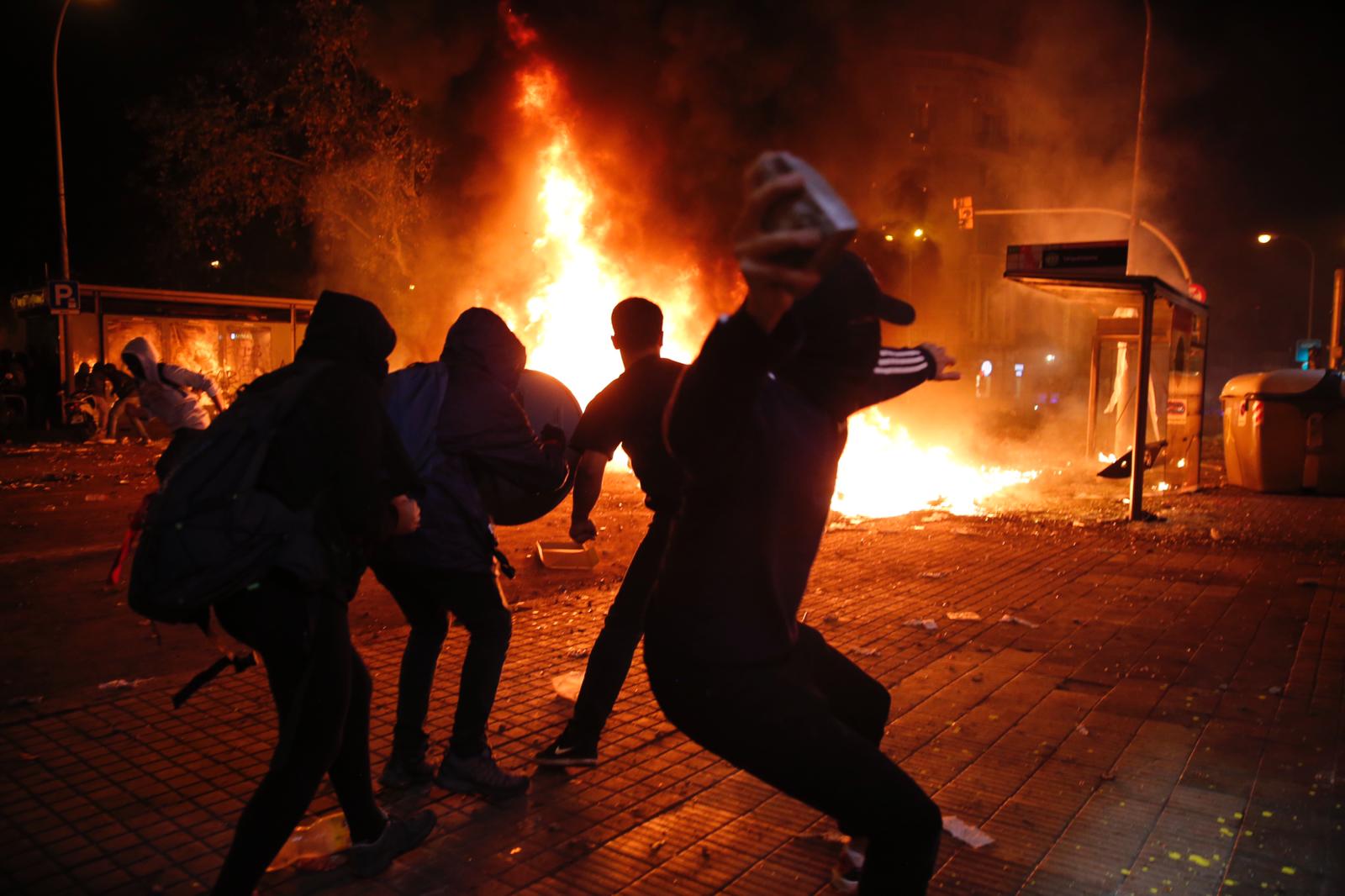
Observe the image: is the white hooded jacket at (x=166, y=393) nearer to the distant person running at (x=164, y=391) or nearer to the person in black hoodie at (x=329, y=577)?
the distant person running at (x=164, y=391)

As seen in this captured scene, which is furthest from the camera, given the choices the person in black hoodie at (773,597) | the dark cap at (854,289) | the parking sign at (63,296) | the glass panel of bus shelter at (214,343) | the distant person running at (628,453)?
the glass panel of bus shelter at (214,343)

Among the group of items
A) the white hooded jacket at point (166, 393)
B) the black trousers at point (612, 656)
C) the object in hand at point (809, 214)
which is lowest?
the black trousers at point (612, 656)

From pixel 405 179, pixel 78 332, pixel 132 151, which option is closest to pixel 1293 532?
pixel 405 179

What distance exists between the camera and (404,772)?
12.0 feet

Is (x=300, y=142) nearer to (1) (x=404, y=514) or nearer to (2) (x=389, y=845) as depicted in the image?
(1) (x=404, y=514)

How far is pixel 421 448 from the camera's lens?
11.2ft

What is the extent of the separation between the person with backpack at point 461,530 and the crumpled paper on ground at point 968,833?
61.5 inches

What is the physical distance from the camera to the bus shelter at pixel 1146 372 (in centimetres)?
1066

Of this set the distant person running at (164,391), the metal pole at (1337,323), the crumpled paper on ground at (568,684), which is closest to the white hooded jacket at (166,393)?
the distant person running at (164,391)

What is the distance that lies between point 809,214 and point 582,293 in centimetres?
1661

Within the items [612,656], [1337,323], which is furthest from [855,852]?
[1337,323]

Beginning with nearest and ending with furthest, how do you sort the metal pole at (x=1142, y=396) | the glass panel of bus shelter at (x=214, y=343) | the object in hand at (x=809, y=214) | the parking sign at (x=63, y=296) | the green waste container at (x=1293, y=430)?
the object in hand at (x=809, y=214) → the metal pole at (x=1142, y=396) → the green waste container at (x=1293, y=430) → the parking sign at (x=63, y=296) → the glass panel of bus shelter at (x=214, y=343)

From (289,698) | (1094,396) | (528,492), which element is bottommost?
(289,698)

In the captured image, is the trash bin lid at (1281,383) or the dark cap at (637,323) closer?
the dark cap at (637,323)
